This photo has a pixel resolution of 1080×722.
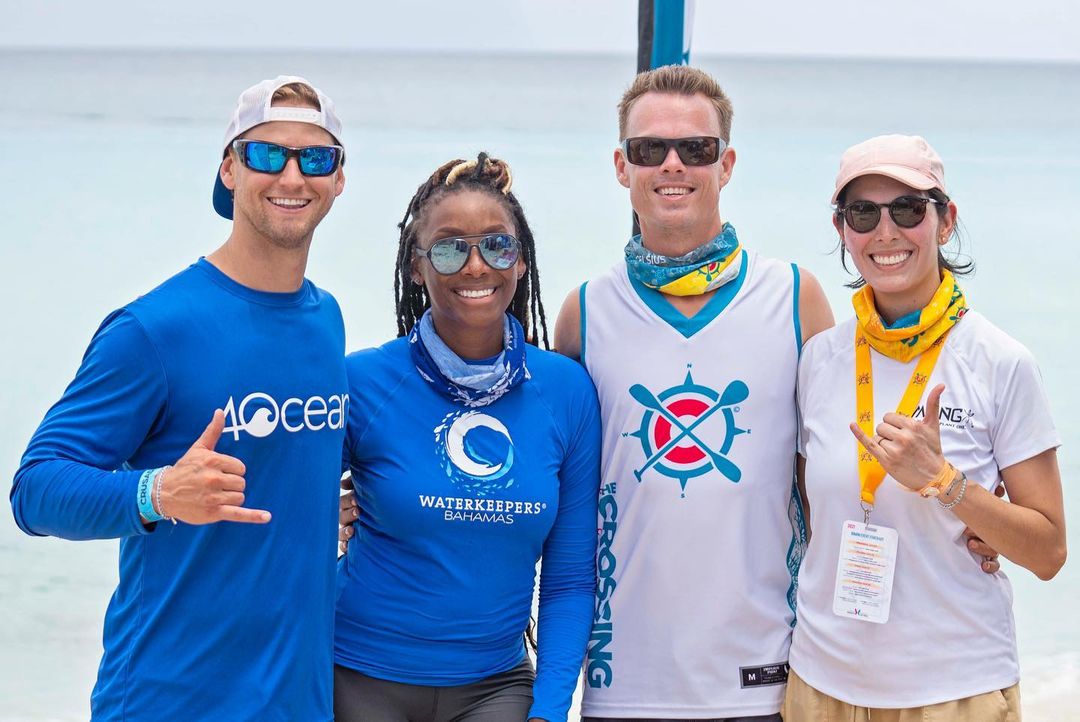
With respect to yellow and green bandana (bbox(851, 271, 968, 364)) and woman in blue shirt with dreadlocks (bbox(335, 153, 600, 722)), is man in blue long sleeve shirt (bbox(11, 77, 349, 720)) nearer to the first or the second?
woman in blue shirt with dreadlocks (bbox(335, 153, 600, 722))

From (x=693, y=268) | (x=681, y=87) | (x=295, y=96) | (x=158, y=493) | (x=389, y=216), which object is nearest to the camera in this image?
(x=158, y=493)

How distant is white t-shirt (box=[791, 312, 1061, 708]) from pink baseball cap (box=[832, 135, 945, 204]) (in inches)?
12.1

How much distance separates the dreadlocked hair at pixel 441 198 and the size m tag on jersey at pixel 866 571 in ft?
3.08

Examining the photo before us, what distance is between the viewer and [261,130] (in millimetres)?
2650

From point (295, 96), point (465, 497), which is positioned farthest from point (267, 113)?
point (465, 497)

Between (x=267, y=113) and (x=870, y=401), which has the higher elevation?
(x=267, y=113)

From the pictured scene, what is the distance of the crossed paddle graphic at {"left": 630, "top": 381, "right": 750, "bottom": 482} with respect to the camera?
2.97 m

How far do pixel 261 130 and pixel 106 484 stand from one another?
0.78 m

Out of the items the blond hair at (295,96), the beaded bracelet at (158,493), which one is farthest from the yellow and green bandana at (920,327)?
the beaded bracelet at (158,493)

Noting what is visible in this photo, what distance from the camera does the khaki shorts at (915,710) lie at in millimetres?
2691

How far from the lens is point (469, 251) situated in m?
2.93

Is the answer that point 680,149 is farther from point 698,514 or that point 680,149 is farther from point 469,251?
point 698,514

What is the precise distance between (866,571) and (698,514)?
40cm

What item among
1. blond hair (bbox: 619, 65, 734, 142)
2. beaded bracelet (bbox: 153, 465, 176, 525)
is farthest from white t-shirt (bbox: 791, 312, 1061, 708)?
beaded bracelet (bbox: 153, 465, 176, 525)
